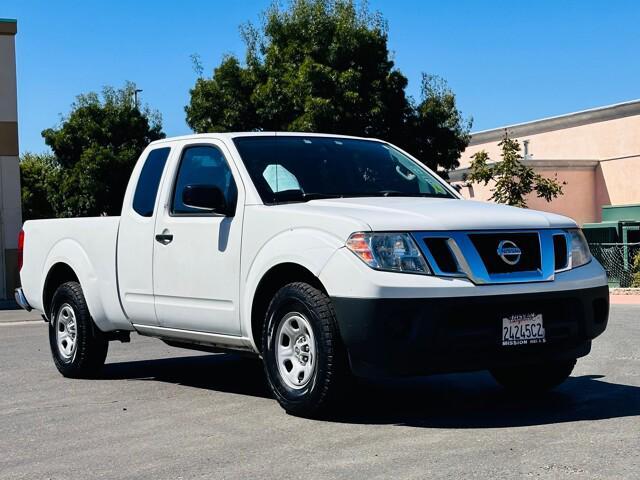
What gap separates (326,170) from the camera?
25.3 feet

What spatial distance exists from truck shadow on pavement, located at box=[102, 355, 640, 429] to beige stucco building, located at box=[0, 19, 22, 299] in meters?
18.0

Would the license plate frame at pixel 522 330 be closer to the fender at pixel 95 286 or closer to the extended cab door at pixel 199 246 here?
the extended cab door at pixel 199 246

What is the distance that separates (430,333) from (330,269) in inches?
28.4

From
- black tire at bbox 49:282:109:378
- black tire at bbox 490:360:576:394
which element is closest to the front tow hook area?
black tire at bbox 49:282:109:378

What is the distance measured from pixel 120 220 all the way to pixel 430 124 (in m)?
28.4

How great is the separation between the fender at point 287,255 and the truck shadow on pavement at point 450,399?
86cm

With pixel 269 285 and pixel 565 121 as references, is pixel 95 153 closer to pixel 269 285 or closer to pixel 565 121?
pixel 565 121

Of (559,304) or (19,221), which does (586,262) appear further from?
(19,221)

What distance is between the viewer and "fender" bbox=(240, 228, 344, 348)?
645 cm

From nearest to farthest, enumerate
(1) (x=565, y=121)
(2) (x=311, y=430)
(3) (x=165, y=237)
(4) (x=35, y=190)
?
(2) (x=311, y=430) < (3) (x=165, y=237) < (1) (x=565, y=121) < (4) (x=35, y=190)

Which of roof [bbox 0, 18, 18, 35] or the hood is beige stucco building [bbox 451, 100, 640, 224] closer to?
roof [bbox 0, 18, 18, 35]

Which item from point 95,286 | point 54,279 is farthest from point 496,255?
point 54,279

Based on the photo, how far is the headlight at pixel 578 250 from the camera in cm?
696

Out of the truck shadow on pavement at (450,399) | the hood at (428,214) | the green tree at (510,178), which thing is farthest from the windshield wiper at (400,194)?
the green tree at (510,178)
